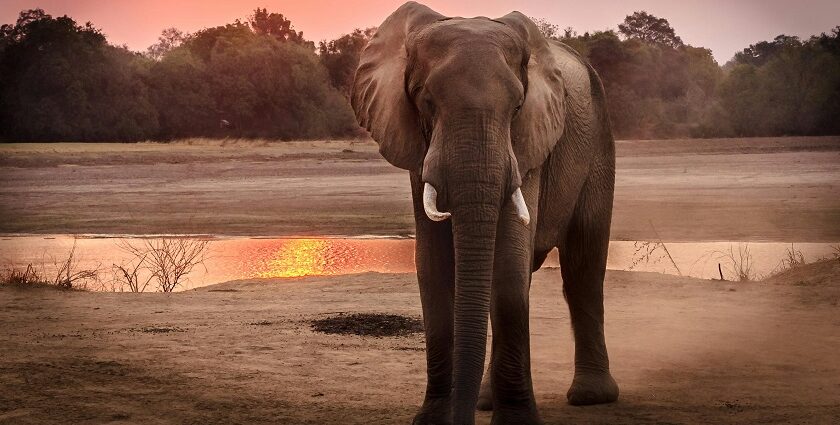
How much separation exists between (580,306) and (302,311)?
403cm

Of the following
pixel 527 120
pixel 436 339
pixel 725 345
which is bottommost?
pixel 725 345

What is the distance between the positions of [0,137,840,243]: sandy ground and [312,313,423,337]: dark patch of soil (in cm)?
898

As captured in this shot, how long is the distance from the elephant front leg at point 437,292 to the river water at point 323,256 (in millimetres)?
8394

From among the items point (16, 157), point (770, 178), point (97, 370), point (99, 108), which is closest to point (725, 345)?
point (97, 370)

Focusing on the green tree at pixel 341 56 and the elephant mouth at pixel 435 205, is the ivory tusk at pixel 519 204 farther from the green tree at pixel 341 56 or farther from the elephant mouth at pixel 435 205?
the green tree at pixel 341 56

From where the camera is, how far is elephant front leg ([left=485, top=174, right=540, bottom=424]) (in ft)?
20.3

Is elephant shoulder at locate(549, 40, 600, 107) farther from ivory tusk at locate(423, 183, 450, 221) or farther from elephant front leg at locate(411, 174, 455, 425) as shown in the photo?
ivory tusk at locate(423, 183, 450, 221)

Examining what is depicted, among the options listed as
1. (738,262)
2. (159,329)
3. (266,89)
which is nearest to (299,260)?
(738,262)

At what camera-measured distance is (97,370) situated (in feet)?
26.8

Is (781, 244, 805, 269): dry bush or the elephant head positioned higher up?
the elephant head

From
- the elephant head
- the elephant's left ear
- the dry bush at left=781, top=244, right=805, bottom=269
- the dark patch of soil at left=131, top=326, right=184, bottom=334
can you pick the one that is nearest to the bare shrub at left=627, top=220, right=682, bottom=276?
the dry bush at left=781, top=244, right=805, bottom=269

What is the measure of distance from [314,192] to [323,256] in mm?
8599

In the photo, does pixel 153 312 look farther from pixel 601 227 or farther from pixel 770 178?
pixel 770 178

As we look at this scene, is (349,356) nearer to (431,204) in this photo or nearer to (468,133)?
(431,204)
